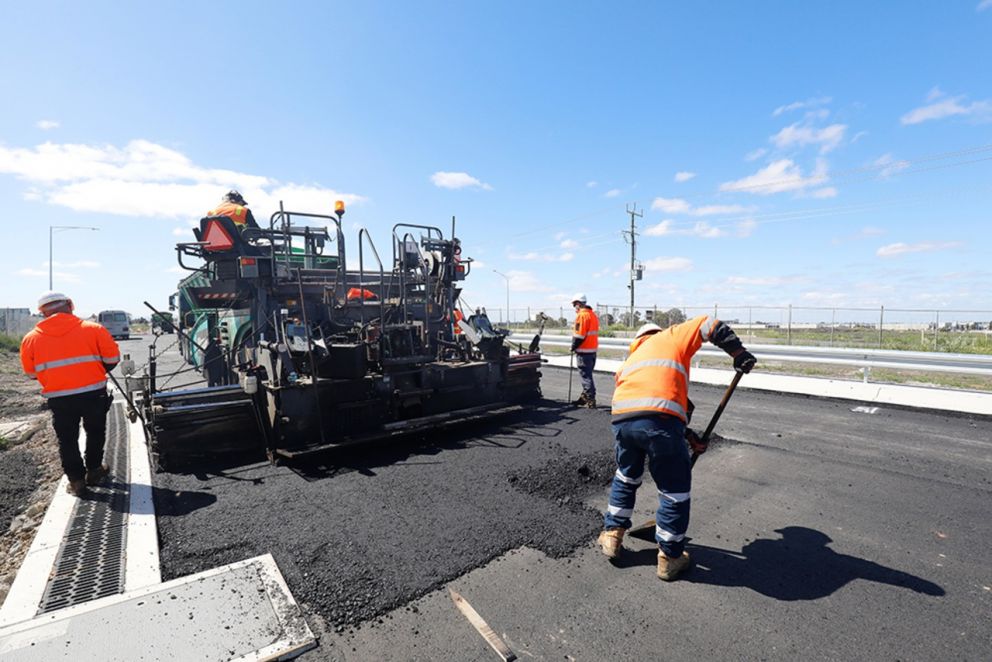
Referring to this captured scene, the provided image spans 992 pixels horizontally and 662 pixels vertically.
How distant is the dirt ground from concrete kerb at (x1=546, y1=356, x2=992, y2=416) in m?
9.71

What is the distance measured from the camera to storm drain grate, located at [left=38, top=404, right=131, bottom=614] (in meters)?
2.68

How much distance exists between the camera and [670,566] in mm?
2854

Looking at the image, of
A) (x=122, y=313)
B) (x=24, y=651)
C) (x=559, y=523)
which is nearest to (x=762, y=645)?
(x=559, y=523)

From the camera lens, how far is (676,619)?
251cm

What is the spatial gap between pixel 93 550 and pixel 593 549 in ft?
10.2

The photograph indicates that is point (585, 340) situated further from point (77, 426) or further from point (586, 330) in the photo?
point (77, 426)

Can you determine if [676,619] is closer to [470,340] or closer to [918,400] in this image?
[470,340]

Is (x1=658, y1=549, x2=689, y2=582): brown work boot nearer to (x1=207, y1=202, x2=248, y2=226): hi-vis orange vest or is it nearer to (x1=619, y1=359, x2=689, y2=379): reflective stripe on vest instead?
(x1=619, y1=359, x2=689, y2=379): reflective stripe on vest

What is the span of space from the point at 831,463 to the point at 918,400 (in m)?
3.84

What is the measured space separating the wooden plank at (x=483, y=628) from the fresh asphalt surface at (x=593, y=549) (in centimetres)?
4

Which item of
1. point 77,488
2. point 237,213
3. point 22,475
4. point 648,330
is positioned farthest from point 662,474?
point 237,213

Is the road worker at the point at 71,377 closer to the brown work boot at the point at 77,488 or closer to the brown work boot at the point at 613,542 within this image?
the brown work boot at the point at 77,488

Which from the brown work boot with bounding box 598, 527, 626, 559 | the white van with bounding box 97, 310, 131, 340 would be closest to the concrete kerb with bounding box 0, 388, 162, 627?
the brown work boot with bounding box 598, 527, 626, 559

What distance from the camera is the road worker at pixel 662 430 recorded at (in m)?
2.90
